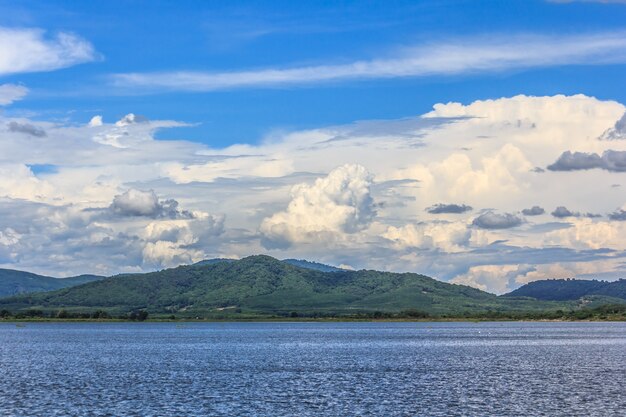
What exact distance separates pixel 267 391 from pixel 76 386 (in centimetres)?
2582

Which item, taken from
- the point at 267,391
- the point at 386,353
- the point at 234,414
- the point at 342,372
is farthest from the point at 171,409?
the point at 386,353

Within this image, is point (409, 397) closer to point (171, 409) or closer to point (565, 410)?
point (565, 410)

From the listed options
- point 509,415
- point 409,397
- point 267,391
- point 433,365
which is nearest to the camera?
point 509,415

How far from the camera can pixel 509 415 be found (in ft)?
259

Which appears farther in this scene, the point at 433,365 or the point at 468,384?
the point at 433,365

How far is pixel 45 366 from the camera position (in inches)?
5802

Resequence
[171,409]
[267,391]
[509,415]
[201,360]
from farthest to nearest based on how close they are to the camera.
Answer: [201,360]
[267,391]
[171,409]
[509,415]

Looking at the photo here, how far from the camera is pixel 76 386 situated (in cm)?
10850

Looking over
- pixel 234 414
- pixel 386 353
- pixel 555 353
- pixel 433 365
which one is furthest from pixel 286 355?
pixel 234 414

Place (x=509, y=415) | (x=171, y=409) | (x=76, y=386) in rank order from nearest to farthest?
(x=509, y=415) < (x=171, y=409) < (x=76, y=386)

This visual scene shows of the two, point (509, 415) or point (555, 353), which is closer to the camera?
point (509, 415)

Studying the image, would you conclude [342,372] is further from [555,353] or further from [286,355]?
[555,353]

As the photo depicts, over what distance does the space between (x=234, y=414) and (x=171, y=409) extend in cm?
730

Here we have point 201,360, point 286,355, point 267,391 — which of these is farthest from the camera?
point 286,355
